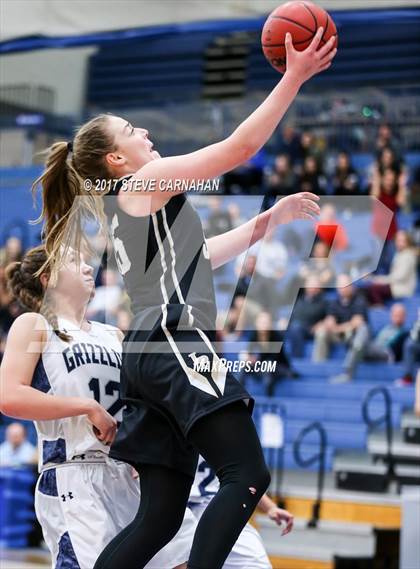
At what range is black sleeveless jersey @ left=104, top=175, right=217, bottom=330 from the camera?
316cm

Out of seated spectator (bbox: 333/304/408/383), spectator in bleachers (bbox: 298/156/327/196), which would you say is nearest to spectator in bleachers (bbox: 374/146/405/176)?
spectator in bleachers (bbox: 298/156/327/196)

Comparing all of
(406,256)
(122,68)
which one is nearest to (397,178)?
(406,256)

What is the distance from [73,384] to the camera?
11.7 feet

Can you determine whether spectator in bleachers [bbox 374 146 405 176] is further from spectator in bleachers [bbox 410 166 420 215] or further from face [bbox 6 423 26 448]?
face [bbox 6 423 26 448]

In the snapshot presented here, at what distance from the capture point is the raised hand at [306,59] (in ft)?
9.90

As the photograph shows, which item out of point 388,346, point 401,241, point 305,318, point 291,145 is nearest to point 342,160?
point 291,145

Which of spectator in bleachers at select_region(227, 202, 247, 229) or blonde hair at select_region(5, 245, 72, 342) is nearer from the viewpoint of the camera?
blonde hair at select_region(5, 245, 72, 342)

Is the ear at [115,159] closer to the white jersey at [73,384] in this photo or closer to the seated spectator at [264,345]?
the white jersey at [73,384]

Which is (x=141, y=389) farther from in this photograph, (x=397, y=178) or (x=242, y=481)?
(x=397, y=178)

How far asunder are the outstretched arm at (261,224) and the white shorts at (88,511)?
0.79 meters

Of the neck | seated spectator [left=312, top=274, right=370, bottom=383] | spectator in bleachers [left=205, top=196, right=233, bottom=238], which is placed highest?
spectator in bleachers [left=205, top=196, right=233, bottom=238]

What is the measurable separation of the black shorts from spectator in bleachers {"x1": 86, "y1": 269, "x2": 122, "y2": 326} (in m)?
1.97

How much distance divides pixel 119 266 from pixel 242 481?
82 centimetres

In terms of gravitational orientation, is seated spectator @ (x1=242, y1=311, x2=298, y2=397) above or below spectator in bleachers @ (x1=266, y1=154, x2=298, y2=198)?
below
